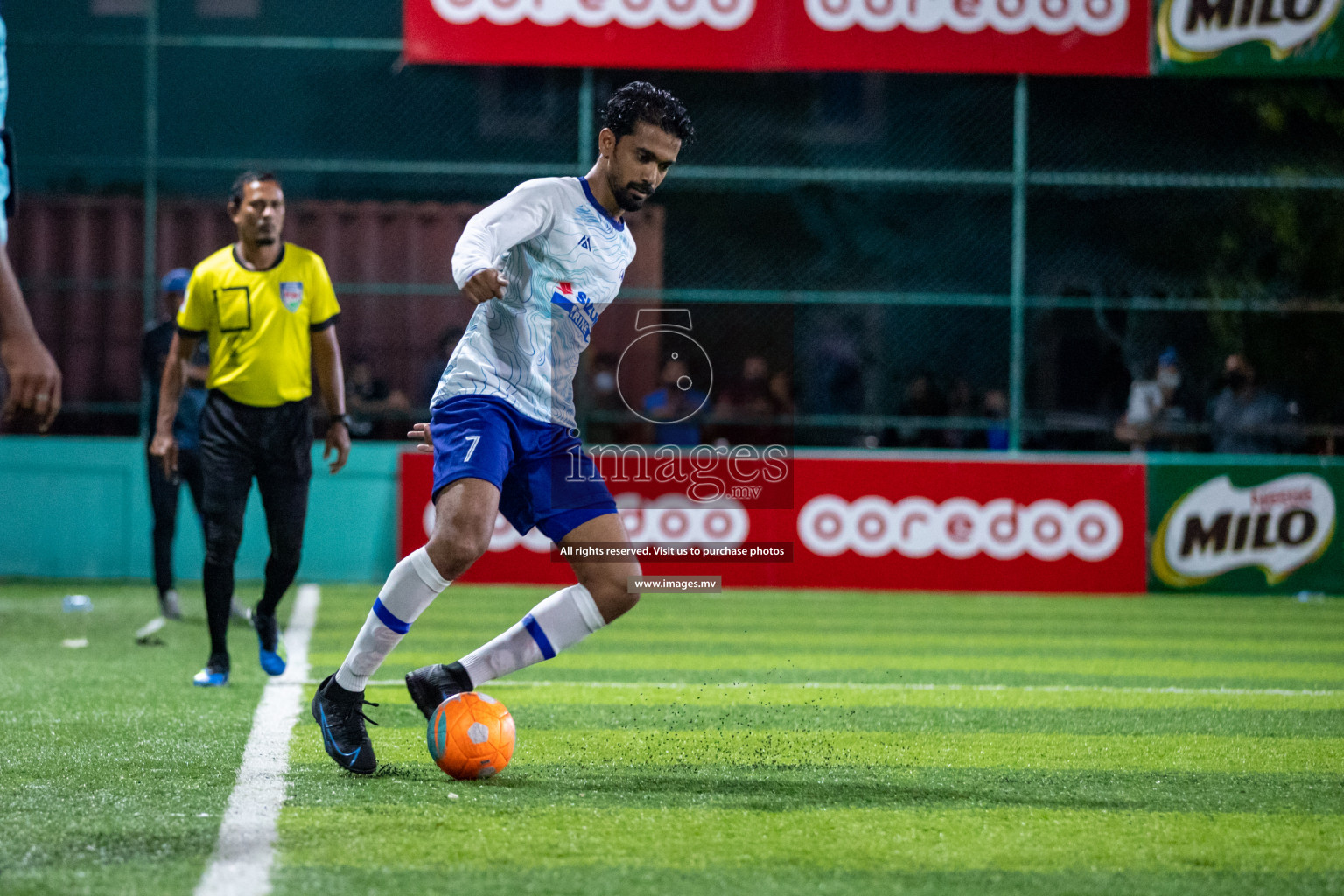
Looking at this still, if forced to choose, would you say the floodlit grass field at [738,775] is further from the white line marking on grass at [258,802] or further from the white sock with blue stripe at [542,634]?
the white sock with blue stripe at [542,634]

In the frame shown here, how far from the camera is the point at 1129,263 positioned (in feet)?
74.5

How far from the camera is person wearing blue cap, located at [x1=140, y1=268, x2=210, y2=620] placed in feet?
31.2

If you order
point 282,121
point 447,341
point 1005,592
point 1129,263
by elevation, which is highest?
point 282,121

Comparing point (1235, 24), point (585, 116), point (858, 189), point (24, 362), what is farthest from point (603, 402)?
point (24, 362)

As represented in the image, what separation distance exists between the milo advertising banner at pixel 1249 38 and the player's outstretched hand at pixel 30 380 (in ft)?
40.0

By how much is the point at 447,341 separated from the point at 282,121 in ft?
26.4

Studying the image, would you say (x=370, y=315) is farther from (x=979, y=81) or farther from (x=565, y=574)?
(x=979, y=81)

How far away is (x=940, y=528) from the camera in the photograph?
13.1m

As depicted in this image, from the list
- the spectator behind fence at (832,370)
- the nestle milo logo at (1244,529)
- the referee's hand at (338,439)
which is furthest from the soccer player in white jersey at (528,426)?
the spectator behind fence at (832,370)

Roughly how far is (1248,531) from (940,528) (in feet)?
8.31

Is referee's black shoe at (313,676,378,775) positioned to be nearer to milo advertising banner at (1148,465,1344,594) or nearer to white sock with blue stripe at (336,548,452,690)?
white sock with blue stripe at (336,548,452,690)

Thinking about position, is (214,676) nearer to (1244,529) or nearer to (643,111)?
(643,111)

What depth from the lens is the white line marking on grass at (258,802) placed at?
3.51 metres

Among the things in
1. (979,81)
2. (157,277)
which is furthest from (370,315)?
(979,81)
